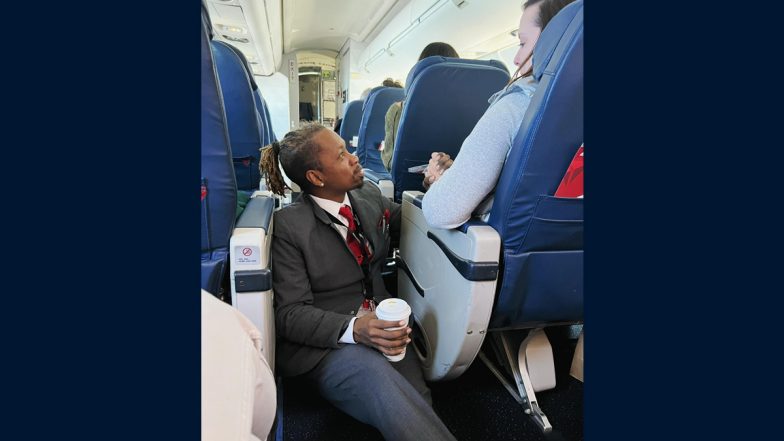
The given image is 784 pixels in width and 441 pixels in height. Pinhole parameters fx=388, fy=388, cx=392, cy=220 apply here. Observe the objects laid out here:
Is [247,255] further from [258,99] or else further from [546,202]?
[258,99]

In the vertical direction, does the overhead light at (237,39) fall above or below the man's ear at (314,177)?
above

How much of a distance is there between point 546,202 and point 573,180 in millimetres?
92

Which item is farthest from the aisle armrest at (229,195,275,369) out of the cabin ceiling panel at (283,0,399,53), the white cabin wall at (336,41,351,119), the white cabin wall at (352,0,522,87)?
the white cabin wall at (336,41,351,119)

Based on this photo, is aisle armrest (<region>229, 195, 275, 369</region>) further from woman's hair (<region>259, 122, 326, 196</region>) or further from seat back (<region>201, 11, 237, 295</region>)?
woman's hair (<region>259, 122, 326, 196</region>)

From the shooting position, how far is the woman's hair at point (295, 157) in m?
1.57

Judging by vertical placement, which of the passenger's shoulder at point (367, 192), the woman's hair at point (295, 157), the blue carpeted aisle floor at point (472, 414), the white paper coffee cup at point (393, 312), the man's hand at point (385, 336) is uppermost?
the woman's hair at point (295, 157)

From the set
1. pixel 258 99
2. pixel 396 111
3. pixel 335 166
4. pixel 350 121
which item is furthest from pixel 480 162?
pixel 350 121

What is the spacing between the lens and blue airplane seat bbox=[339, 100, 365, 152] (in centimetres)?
521

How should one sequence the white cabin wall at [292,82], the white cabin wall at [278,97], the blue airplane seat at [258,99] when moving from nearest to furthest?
the blue airplane seat at [258,99], the white cabin wall at [278,97], the white cabin wall at [292,82]

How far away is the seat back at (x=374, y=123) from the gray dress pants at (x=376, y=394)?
93.4 inches

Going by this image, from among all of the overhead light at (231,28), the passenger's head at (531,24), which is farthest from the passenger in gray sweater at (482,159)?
the overhead light at (231,28)

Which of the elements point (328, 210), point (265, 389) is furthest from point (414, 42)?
point (265, 389)

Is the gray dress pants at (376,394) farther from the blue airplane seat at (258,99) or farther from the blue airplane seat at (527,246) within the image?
the blue airplane seat at (258,99)

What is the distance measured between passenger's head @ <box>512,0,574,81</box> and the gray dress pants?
104cm
